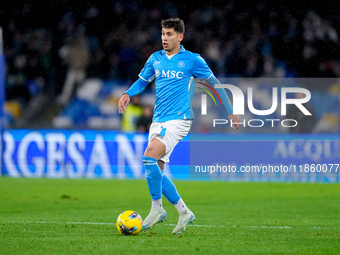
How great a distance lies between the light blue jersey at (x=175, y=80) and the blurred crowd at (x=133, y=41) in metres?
12.9

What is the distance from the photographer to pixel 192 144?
15.1 m

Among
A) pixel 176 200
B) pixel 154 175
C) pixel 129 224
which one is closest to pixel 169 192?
pixel 176 200

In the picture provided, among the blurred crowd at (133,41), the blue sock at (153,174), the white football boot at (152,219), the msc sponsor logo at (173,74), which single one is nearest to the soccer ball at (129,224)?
the white football boot at (152,219)

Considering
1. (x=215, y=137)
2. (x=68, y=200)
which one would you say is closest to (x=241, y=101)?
(x=215, y=137)

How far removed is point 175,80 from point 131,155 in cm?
826

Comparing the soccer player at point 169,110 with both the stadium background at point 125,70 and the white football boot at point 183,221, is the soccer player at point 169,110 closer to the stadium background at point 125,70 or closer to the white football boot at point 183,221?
the white football boot at point 183,221

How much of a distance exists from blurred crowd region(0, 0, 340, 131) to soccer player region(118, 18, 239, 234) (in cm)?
1295

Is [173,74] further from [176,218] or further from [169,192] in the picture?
[176,218]

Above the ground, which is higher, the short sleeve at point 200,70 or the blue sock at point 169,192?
the short sleeve at point 200,70

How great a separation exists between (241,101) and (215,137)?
4.26 feet

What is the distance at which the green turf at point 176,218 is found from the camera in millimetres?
5754

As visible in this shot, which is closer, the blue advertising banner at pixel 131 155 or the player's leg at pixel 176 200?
the player's leg at pixel 176 200

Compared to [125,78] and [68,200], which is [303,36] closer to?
[125,78]

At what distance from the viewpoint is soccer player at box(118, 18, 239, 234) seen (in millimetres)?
6594
